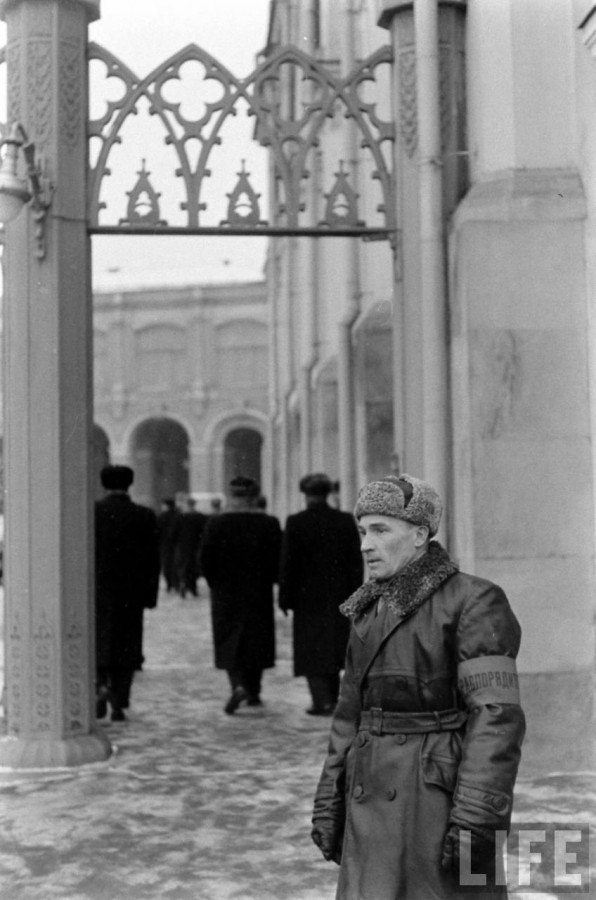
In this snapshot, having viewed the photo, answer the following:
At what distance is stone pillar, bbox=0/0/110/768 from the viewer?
297 inches

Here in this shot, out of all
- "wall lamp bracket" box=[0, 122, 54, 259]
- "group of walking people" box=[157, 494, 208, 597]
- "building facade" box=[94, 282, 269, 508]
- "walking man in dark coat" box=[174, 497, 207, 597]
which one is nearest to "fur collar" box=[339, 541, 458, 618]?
"wall lamp bracket" box=[0, 122, 54, 259]

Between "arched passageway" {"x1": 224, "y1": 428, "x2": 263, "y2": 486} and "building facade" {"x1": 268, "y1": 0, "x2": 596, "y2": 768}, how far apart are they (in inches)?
1767

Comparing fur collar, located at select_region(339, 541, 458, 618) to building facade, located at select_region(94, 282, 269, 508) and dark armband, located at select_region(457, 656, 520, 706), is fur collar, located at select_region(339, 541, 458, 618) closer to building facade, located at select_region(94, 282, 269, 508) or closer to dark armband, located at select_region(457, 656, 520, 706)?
dark armband, located at select_region(457, 656, 520, 706)

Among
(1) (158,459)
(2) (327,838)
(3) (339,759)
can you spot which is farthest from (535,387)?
(1) (158,459)

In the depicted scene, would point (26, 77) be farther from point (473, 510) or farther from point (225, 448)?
point (225, 448)

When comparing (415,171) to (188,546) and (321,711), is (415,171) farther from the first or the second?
(188,546)

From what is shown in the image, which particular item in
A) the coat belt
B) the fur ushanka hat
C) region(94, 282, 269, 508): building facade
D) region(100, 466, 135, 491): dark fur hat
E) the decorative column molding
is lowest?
the coat belt

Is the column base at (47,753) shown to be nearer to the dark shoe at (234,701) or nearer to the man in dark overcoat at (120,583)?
the man in dark overcoat at (120,583)

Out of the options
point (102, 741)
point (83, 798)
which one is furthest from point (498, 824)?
point (102, 741)

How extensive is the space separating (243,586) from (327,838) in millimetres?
6384

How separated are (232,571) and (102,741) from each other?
2.39 m

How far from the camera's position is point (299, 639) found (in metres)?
9.47

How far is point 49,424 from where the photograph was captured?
756 cm

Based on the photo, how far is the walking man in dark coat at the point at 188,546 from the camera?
20781 mm
